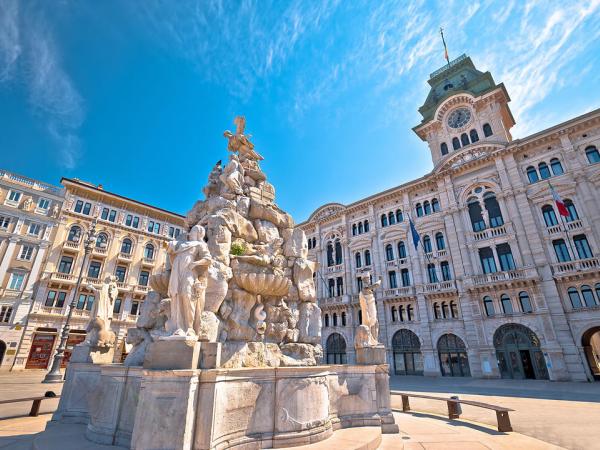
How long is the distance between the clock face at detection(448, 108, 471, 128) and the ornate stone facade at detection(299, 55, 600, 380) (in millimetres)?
122

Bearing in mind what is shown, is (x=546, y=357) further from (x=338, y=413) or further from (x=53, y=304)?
(x=53, y=304)

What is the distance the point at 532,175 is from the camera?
1081 inches

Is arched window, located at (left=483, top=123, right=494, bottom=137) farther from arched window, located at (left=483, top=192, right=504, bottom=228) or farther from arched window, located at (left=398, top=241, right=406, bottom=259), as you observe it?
arched window, located at (left=398, top=241, right=406, bottom=259)

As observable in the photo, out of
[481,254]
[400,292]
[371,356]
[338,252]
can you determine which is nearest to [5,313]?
[371,356]

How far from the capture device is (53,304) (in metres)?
28.9

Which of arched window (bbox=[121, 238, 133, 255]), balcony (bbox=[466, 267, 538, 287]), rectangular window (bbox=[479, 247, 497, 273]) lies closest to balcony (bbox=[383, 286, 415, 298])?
balcony (bbox=[466, 267, 538, 287])

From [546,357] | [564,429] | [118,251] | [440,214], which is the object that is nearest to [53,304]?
[118,251]

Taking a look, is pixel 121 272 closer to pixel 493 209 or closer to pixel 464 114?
pixel 493 209

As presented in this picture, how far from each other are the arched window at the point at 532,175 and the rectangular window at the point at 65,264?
150 ft

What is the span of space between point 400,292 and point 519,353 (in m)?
10.7

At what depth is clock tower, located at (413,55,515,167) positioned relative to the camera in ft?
106

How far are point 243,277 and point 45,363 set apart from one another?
32.2 metres

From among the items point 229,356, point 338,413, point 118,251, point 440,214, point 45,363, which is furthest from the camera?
point 118,251

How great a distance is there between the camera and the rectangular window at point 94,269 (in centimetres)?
3161
